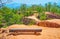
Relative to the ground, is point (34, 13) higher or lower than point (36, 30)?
lower

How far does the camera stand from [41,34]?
25.2ft

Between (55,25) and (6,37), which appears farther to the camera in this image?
(55,25)

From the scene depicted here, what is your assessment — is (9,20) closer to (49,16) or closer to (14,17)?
(14,17)

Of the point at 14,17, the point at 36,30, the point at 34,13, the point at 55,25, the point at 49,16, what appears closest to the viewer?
the point at 36,30

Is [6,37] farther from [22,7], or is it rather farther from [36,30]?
[22,7]

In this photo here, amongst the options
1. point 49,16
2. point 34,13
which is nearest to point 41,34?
point 49,16

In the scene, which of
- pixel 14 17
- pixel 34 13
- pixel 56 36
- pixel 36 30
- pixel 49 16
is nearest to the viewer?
pixel 56 36

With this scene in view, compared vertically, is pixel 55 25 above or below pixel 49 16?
above

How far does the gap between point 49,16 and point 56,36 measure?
1261 cm

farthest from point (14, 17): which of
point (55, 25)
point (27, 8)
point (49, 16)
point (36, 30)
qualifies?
point (36, 30)

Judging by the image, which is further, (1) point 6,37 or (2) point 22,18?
(2) point 22,18

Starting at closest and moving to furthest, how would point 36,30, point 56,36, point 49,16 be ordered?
point 56,36
point 36,30
point 49,16

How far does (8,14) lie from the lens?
18.1m

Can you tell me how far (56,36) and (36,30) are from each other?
38.0 inches
